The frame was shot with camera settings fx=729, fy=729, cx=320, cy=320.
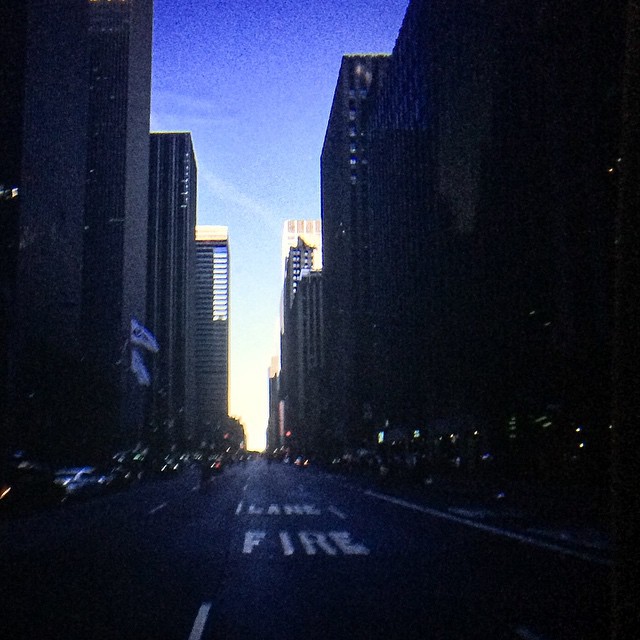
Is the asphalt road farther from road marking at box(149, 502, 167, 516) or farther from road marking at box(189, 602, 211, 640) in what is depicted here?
road marking at box(149, 502, 167, 516)

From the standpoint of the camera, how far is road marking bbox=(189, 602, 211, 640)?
712 cm

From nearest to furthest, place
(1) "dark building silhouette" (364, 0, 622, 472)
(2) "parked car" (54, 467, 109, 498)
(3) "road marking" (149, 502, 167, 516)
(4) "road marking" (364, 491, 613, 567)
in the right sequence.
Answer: (4) "road marking" (364, 491, 613, 567)
(3) "road marking" (149, 502, 167, 516)
(2) "parked car" (54, 467, 109, 498)
(1) "dark building silhouette" (364, 0, 622, 472)

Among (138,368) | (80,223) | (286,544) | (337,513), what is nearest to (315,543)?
(286,544)

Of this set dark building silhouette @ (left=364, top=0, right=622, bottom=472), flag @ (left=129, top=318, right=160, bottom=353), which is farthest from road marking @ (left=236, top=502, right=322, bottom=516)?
flag @ (left=129, top=318, right=160, bottom=353)

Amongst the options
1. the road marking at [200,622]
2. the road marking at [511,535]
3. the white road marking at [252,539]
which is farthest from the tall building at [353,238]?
the road marking at [200,622]

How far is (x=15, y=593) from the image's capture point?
999 centimetres

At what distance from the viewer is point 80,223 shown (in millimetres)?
106750

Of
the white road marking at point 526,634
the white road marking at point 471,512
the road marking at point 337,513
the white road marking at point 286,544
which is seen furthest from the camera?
the white road marking at point 471,512

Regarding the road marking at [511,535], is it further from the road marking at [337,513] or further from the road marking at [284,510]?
the road marking at [284,510]

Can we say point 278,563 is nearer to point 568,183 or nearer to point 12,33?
point 568,183

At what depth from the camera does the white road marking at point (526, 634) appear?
270 inches

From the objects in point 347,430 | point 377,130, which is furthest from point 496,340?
point 347,430

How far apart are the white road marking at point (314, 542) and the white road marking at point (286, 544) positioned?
276 mm

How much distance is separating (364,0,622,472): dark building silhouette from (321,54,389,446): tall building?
4524 cm
